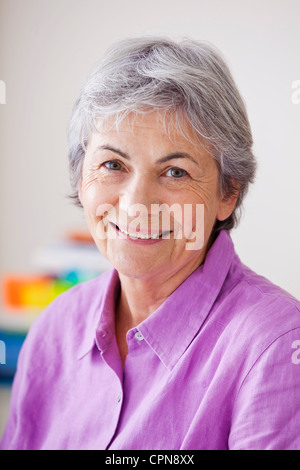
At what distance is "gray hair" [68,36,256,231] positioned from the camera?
41.3 inches

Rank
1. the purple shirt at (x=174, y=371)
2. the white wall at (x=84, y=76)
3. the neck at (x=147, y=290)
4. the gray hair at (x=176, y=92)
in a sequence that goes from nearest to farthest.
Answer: the purple shirt at (x=174, y=371) → the gray hair at (x=176, y=92) → the neck at (x=147, y=290) → the white wall at (x=84, y=76)

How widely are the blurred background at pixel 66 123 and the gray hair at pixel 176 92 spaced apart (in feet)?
0.41

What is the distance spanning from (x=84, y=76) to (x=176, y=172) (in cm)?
104

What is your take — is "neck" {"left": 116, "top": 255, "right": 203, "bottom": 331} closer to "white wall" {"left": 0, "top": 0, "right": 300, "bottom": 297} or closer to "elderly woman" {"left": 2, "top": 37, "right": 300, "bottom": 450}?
"elderly woman" {"left": 2, "top": 37, "right": 300, "bottom": 450}

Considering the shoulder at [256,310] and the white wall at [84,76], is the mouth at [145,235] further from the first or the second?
the white wall at [84,76]

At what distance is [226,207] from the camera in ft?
4.04

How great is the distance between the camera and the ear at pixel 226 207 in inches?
48.0

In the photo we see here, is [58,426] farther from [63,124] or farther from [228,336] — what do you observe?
[63,124]

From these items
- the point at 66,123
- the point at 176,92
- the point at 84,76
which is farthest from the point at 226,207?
the point at 66,123

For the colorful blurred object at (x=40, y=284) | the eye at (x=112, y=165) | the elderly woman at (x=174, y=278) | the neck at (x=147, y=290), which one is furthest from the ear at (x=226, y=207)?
the colorful blurred object at (x=40, y=284)

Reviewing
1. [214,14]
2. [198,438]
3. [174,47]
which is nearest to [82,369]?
[198,438]

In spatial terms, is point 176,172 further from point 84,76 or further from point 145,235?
point 84,76

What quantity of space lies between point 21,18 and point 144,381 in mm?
1516

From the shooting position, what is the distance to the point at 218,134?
1074mm
